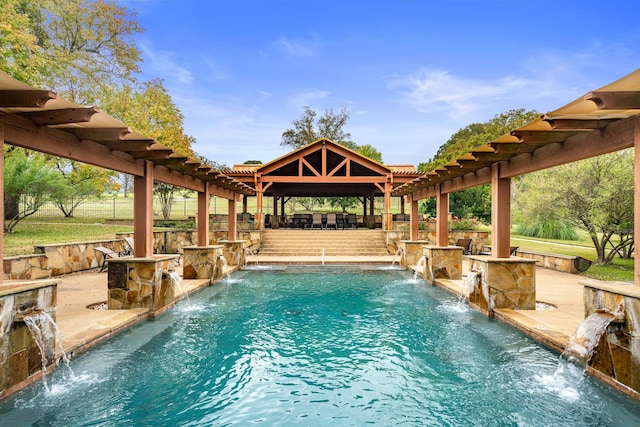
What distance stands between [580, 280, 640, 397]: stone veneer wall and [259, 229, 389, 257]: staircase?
11.7 metres

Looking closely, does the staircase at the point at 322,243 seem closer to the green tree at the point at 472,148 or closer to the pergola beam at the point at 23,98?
the green tree at the point at 472,148

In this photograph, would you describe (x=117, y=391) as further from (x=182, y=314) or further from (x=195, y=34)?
(x=195, y=34)

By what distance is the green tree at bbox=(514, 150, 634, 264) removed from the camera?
408 inches

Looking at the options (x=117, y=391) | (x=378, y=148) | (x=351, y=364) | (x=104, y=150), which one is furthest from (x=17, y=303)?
(x=378, y=148)

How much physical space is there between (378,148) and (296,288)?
3924 centimetres

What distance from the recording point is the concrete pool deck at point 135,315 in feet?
15.3

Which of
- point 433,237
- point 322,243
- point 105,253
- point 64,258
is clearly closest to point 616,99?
point 105,253

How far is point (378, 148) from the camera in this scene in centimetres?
A: 4597

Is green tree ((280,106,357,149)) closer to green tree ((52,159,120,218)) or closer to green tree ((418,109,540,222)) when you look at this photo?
green tree ((418,109,540,222))

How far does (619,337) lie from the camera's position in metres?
3.47

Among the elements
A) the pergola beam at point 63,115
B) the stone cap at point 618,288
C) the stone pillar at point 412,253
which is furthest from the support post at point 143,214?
the stone pillar at point 412,253

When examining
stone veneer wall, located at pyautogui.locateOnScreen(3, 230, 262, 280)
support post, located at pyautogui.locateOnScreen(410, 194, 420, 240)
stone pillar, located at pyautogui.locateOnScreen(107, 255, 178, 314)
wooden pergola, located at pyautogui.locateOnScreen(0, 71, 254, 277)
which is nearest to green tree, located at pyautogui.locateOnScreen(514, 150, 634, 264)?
support post, located at pyautogui.locateOnScreen(410, 194, 420, 240)

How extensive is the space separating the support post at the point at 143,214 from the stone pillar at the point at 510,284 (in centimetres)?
607

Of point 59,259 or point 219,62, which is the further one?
point 219,62
